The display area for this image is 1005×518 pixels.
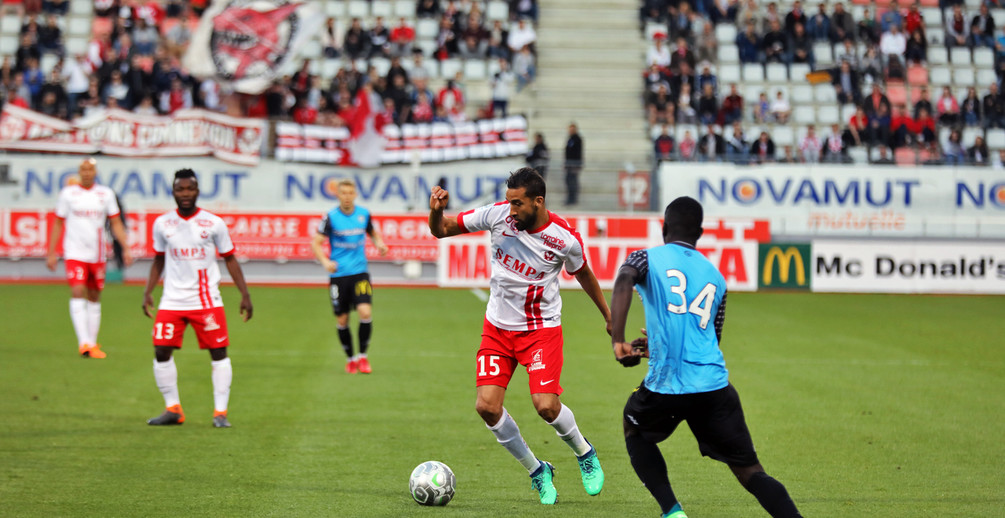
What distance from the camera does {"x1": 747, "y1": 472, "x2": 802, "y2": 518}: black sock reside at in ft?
17.8

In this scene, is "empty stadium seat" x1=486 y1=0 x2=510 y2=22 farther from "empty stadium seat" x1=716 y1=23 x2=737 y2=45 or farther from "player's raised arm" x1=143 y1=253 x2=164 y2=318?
"player's raised arm" x1=143 y1=253 x2=164 y2=318

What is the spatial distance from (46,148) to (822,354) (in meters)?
18.5

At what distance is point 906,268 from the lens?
23.7 m

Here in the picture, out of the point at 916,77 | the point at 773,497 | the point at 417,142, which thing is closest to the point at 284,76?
the point at 417,142

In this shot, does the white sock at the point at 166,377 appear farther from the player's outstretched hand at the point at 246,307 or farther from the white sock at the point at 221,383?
the player's outstretched hand at the point at 246,307

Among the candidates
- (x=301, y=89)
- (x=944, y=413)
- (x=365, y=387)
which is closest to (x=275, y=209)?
(x=301, y=89)

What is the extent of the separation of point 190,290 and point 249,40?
55.8 feet

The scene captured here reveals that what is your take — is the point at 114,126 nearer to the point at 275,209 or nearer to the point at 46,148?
the point at 46,148

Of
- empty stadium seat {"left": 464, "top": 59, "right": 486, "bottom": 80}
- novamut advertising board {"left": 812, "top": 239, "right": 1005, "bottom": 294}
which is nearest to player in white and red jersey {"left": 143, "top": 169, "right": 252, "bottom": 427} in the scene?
novamut advertising board {"left": 812, "top": 239, "right": 1005, "bottom": 294}

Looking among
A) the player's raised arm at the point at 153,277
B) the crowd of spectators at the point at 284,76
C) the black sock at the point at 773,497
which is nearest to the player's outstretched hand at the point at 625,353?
the black sock at the point at 773,497

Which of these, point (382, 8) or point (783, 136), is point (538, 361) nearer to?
point (783, 136)

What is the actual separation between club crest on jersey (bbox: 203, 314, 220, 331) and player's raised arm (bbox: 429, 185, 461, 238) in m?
3.11

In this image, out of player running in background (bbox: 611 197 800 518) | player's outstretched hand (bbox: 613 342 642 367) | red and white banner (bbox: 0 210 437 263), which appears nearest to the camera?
player's outstretched hand (bbox: 613 342 642 367)

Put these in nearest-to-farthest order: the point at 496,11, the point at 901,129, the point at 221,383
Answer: the point at 221,383, the point at 901,129, the point at 496,11
